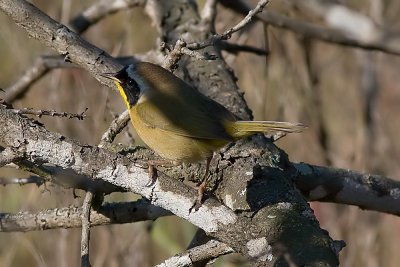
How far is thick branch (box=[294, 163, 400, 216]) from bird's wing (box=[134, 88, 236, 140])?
2.09 ft

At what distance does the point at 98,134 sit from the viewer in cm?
528

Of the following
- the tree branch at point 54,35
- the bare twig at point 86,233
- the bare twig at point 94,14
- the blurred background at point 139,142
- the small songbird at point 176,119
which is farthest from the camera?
the blurred background at point 139,142

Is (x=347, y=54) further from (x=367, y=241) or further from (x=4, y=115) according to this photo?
(x=4, y=115)

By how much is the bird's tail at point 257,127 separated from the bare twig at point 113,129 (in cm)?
61

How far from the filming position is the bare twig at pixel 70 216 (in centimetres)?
312

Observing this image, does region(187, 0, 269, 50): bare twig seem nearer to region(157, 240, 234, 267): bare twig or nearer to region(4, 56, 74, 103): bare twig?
region(157, 240, 234, 267): bare twig

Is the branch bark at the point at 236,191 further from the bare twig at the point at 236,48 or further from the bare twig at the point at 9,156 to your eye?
the bare twig at the point at 236,48

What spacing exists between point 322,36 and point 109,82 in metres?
1.95

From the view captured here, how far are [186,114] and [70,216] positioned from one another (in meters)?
0.85

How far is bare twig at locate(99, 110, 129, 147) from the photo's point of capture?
3.17m

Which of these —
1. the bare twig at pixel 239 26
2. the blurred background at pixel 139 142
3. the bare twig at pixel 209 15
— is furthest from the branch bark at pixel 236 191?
the blurred background at pixel 139 142

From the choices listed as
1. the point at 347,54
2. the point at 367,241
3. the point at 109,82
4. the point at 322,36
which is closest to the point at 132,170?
the point at 109,82

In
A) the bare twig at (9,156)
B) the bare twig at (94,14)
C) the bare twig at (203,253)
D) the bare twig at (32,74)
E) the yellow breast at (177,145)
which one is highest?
the bare twig at (94,14)

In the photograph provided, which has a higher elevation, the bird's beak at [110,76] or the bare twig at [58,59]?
the bare twig at [58,59]
